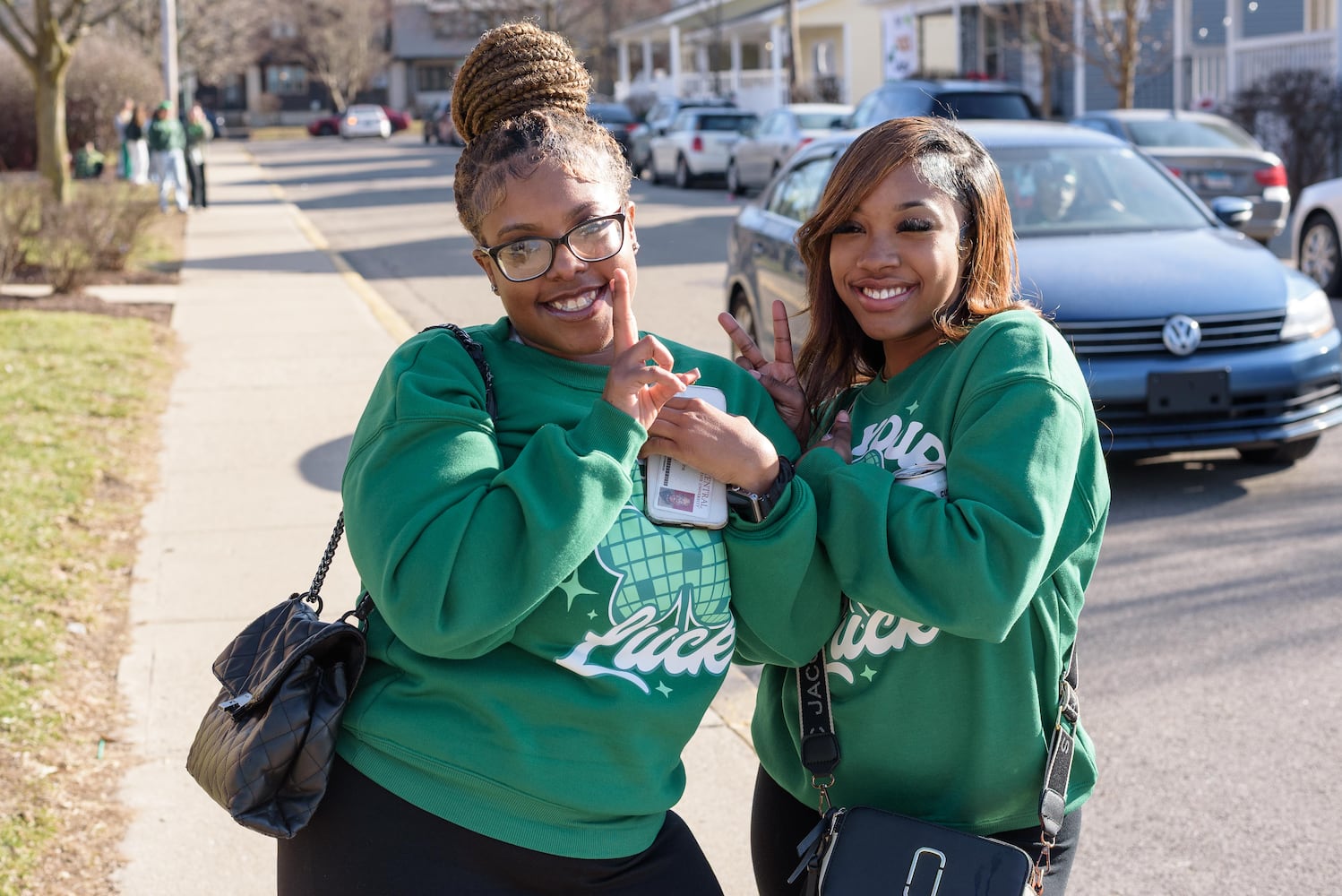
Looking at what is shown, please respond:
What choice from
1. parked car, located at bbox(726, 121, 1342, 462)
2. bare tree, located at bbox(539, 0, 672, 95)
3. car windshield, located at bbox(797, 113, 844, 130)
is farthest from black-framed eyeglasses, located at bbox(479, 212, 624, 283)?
bare tree, located at bbox(539, 0, 672, 95)

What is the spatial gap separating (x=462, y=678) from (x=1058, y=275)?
17.3ft

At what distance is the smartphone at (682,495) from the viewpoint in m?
1.81

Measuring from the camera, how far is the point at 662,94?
54938 mm

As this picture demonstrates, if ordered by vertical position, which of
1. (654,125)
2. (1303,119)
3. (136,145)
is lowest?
(1303,119)

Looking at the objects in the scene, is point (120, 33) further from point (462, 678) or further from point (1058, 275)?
point (462, 678)

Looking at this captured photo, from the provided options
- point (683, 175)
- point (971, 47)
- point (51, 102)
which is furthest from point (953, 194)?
point (971, 47)

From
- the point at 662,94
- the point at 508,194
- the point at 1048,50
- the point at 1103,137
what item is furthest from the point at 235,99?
the point at 508,194

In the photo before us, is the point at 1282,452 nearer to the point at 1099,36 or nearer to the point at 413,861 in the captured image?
the point at 413,861

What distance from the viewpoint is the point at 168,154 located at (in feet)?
73.4

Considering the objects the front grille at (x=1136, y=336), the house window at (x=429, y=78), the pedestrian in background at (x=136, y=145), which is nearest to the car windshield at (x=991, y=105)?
the front grille at (x=1136, y=336)

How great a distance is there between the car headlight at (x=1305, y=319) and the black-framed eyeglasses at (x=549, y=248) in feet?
17.6

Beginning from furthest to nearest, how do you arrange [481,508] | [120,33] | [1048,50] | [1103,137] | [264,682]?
[120,33] → [1048,50] → [1103,137] → [264,682] → [481,508]

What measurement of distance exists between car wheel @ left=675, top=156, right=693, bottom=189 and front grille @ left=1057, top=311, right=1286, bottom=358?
21685mm

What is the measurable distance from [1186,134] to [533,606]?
49.7 feet
